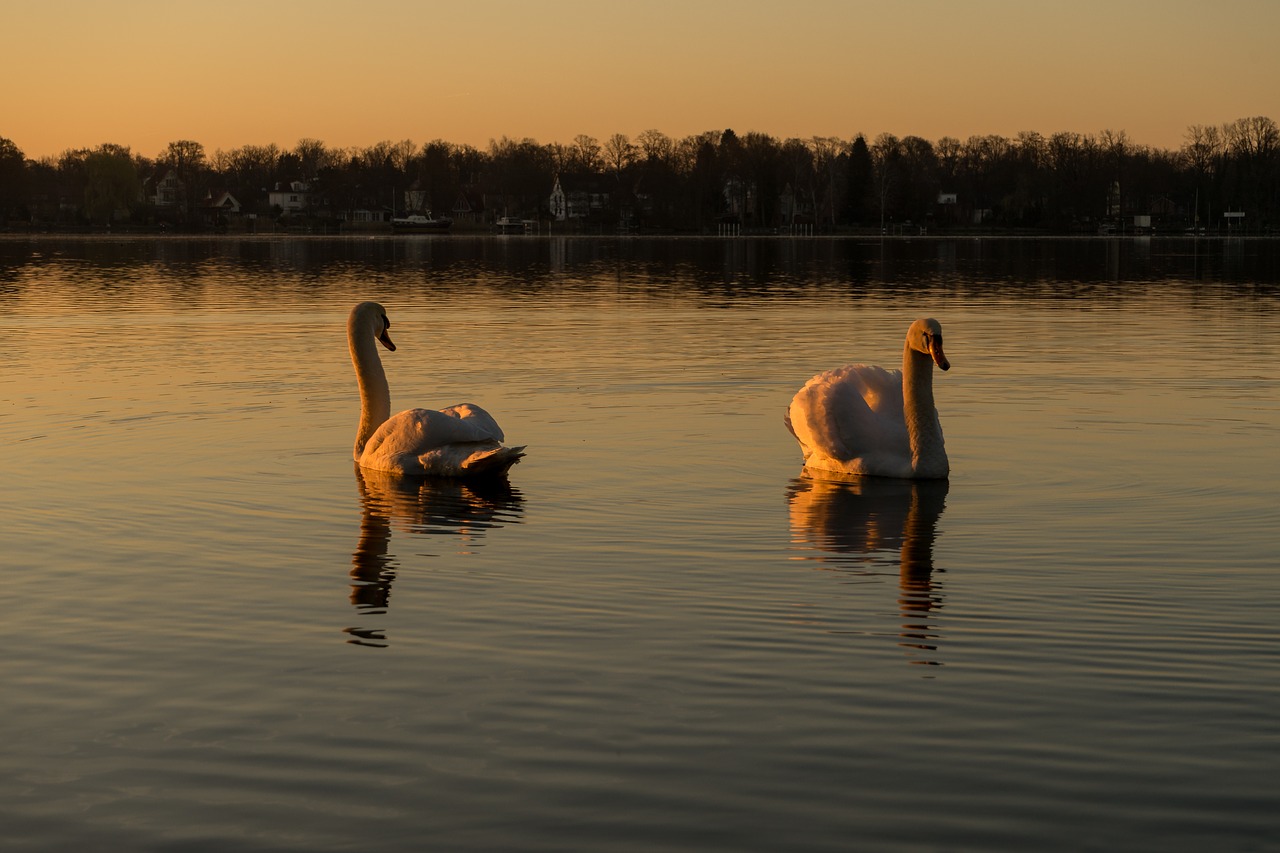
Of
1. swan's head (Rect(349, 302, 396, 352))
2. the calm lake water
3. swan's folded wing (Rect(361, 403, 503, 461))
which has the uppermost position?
swan's head (Rect(349, 302, 396, 352))

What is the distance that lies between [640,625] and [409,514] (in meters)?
4.77

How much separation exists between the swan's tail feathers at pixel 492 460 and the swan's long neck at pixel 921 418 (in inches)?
136

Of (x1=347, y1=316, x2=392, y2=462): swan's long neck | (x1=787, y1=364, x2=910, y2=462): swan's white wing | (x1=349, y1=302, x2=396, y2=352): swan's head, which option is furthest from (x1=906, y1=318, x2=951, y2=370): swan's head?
(x1=349, y1=302, x2=396, y2=352): swan's head

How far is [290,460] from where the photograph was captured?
1717 centimetres

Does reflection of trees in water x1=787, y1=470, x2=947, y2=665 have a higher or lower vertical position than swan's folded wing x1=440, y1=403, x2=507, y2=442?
lower

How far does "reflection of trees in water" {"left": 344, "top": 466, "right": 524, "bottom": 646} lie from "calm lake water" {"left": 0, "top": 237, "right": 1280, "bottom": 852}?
64 millimetres

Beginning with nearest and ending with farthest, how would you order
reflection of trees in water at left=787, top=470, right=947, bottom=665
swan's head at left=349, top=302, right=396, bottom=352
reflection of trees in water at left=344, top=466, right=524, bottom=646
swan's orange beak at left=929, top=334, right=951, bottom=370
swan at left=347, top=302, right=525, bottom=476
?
reflection of trees in water at left=787, top=470, right=947, bottom=665 < reflection of trees in water at left=344, top=466, right=524, bottom=646 < swan's orange beak at left=929, top=334, right=951, bottom=370 < swan at left=347, top=302, right=525, bottom=476 < swan's head at left=349, top=302, right=396, bottom=352

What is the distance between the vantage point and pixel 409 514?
47.6ft

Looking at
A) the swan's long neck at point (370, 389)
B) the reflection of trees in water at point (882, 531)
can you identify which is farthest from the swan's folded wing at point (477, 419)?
the reflection of trees in water at point (882, 531)

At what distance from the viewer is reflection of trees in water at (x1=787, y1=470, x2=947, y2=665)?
10.7 metres

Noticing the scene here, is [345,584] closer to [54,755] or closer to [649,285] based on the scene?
[54,755]

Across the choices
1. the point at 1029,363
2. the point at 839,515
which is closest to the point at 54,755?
the point at 839,515

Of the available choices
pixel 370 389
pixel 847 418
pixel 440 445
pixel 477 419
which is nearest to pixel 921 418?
pixel 847 418

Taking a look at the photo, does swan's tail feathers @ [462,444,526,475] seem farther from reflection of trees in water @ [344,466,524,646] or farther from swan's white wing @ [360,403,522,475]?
reflection of trees in water @ [344,466,524,646]
